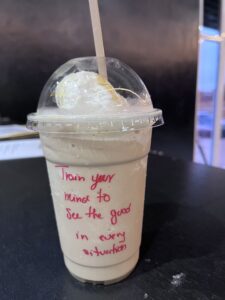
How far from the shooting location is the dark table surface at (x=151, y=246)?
38 cm

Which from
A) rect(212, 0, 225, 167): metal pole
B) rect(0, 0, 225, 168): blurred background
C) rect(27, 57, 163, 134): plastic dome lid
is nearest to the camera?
rect(27, 57, 163, 134): plastic dome lid

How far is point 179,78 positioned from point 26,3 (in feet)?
3.55

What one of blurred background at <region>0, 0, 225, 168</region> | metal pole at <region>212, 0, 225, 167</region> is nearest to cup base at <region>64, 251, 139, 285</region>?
blurred background at <region>0, 0, 225, 168</region>

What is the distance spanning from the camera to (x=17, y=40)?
1.56 metres

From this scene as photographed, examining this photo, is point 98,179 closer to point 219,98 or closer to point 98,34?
point 98,34

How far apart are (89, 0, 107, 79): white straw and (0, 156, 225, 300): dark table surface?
12.1 inches

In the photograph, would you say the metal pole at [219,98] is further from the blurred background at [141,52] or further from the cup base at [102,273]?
the cup base at [102,273]

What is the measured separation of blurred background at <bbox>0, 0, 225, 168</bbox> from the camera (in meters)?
1.56

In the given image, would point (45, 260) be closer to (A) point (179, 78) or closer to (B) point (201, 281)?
(B) point (201, 281)

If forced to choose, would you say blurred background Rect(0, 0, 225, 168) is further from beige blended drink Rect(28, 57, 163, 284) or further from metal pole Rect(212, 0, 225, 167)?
beige blended drink Rect(28, 57, 163, 284)

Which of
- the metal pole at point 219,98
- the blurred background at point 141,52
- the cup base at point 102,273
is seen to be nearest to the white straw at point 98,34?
the cup base at point 102,273

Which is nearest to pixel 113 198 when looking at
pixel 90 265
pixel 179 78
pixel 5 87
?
pixel 90 265

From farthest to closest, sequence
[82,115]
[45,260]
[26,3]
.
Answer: [26,3], [45,260], [82,115]

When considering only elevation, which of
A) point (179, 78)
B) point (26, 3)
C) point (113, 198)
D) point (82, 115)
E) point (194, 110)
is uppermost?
point (26, 3)
